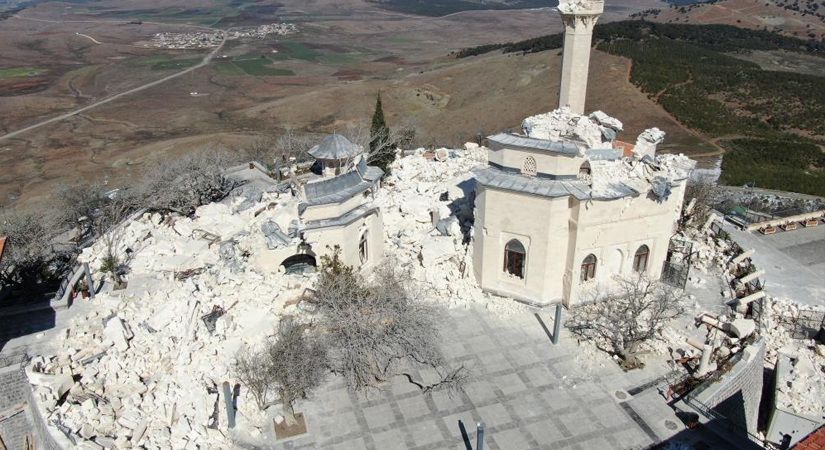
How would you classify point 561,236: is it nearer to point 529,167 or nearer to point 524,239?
point 524,239

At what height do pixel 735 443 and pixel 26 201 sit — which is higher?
pixel 735 443

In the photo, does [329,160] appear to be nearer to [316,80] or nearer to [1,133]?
[1,133]

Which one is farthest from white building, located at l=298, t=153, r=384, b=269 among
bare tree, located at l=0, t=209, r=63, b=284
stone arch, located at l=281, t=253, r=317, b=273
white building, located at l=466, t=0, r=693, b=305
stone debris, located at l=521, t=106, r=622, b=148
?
bare tree, located at l=0, t=209, r=63, b=284

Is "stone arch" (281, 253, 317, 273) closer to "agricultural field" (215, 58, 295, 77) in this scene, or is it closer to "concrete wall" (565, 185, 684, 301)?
"concrete wall" (565, 185, 684, 301)

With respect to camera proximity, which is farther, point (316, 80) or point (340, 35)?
point (340, 35)

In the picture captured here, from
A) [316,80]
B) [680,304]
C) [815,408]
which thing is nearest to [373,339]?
[680,304]

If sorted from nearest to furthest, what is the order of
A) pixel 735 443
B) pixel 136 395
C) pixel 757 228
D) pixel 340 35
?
1. pixel 735 443
2. pixel 136 395
3. pixel 757 228
4. pixel 340 35

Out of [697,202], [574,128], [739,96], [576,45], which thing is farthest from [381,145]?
[739,96]
